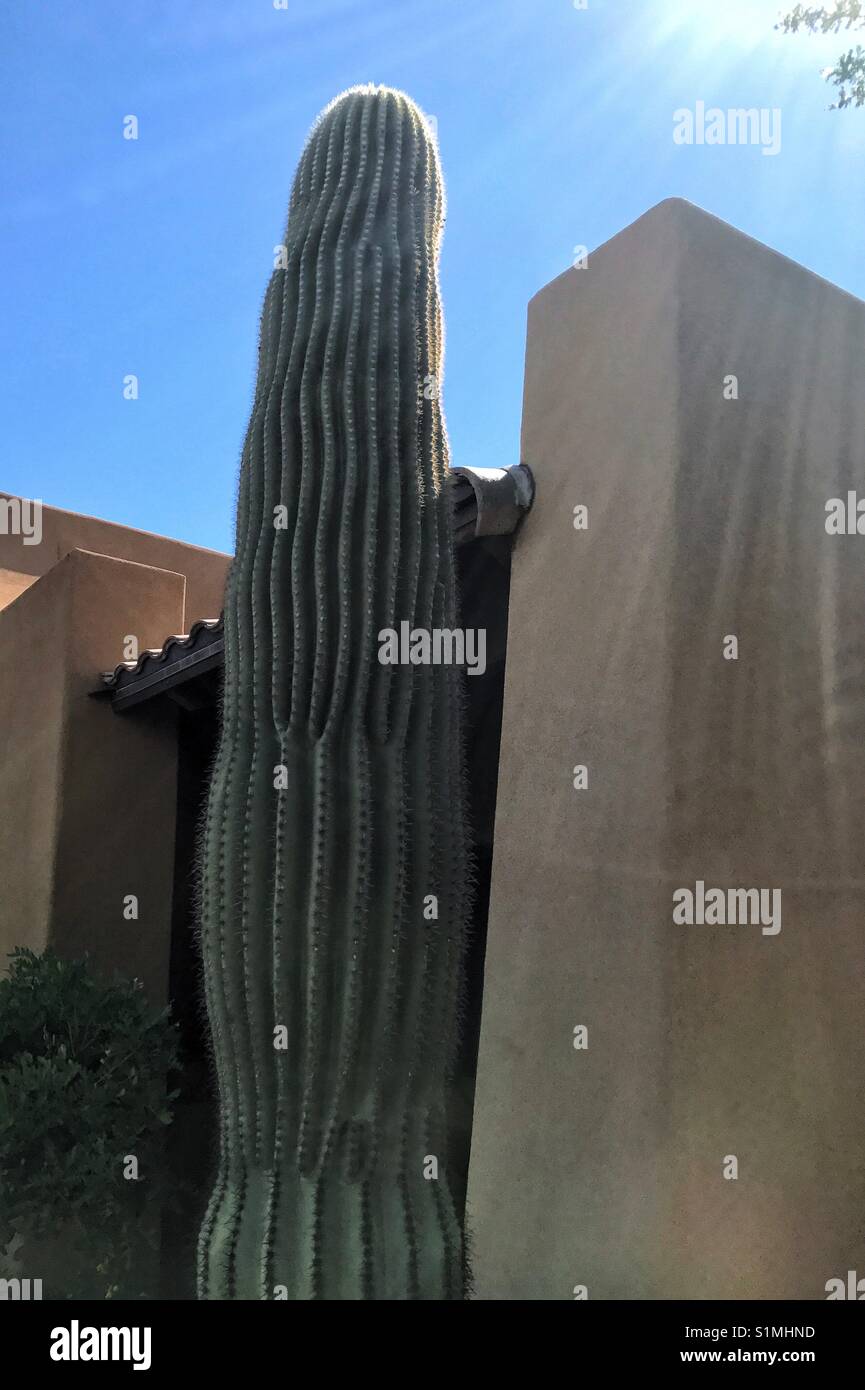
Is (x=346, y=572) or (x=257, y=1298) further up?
(x=346, y=572)

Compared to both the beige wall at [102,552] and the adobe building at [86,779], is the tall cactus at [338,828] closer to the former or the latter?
the adobe building at [86,779]

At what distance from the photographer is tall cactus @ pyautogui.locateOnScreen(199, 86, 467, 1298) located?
106 inches

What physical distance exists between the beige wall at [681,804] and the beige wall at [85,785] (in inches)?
119

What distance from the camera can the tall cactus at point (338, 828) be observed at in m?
2.69

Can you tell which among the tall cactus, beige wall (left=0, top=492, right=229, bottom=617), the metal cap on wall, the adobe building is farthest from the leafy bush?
beige wall (left=0, top=492, right=229, bottom=617)

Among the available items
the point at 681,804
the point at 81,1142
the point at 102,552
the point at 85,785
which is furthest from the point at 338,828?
the point at 102,552

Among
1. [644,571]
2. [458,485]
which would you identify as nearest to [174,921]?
[458,485]

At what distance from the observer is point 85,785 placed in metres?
6.19

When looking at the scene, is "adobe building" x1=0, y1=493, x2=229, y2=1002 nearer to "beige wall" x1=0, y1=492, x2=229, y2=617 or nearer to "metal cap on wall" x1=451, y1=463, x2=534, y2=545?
"beige wall" x1=0, y1=492, x2=229, y2=617

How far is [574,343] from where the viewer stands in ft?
14.0

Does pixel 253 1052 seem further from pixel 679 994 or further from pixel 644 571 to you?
pixel 644 571

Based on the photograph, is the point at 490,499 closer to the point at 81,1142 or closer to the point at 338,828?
the point at 338,828

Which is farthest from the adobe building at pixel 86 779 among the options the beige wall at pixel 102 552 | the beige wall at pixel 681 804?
the beige wall at pixel 681 804

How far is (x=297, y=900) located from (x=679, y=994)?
1.33 metres
